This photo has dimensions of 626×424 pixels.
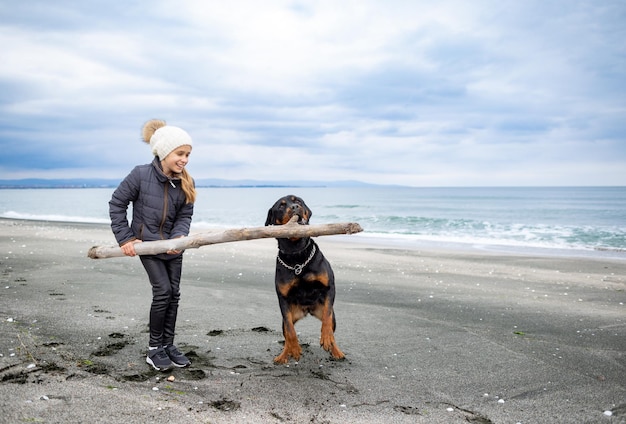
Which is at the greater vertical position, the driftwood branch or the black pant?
the driftwood branch

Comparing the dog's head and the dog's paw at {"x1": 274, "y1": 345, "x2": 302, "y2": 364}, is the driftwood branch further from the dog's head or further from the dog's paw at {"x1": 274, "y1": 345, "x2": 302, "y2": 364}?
the dog's paw at {"x1": 274, "y1": 345, "x2": 302, "y2": 364}

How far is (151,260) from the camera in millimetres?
4340

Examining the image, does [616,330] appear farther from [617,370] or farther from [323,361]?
[323,361]

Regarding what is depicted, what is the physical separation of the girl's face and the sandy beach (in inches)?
71.0

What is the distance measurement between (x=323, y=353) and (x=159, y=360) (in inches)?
67.6

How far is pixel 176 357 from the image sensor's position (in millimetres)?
4414

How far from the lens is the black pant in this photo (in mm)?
4367

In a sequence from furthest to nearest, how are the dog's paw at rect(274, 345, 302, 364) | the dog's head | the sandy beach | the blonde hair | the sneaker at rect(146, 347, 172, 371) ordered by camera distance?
1. the dog's head
2. the dog's paw at rect(274, 345, 302, 364)
3. the blonde hair
4. the sneaker at rect(146, 347, 172, 371)
5. the sandy beach

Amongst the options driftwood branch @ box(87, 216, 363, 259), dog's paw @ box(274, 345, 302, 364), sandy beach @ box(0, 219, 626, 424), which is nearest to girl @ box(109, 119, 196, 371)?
driftwood branch @ box(87, 216, 363, 259)

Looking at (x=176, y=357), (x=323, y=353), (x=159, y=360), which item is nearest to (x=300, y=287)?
(x=323, y=353)

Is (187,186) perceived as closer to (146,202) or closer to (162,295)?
(146,202)

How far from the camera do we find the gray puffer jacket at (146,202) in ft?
14.1

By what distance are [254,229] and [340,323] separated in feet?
8.82

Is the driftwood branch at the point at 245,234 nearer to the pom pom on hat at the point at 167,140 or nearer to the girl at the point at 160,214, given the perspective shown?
the girl at the point at 160,214
